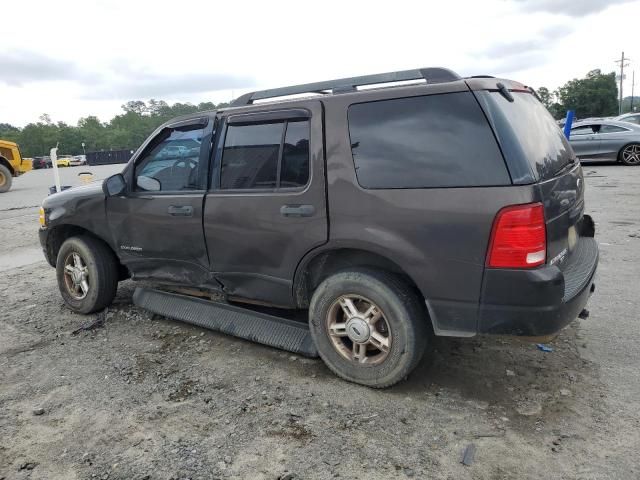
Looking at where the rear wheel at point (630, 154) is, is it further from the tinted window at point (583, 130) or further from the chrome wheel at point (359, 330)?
the chrome wheel at point (359, 330)

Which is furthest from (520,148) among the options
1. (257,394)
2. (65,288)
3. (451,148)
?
(65,288)

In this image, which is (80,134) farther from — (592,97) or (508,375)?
(508,375)

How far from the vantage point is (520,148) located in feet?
8.40

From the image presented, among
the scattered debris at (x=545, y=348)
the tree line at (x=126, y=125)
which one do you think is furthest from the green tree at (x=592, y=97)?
the scattered debris at (x=545, y=348)

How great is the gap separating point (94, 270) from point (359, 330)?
2.67 m

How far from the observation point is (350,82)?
10.6 ft

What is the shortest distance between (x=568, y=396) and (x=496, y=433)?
24.7 inches

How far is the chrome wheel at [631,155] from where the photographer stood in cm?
1382

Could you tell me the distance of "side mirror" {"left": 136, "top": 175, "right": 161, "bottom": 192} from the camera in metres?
4.02

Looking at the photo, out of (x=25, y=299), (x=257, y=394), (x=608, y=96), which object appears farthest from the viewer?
(x=608, y=96)

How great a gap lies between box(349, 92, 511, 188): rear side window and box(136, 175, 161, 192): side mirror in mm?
1845

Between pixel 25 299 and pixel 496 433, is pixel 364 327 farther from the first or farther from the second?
pixel 25 299

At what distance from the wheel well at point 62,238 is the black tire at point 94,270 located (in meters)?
0.06

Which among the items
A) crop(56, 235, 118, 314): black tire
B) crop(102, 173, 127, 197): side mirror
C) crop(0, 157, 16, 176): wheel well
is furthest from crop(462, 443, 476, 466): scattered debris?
crop(0, 157, 16, 176): wheel well
